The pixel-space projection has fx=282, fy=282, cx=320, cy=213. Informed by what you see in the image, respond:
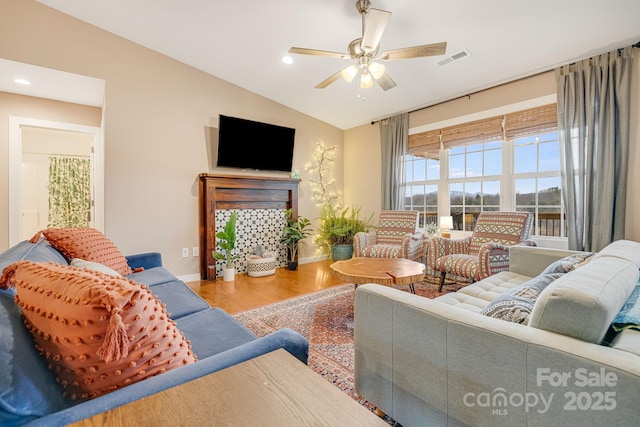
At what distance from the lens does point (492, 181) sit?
3.90 meters

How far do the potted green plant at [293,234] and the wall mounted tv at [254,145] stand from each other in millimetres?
842

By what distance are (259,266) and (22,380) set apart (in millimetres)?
3516

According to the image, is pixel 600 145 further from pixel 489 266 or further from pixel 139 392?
pixel 139 392

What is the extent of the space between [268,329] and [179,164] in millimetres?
2557

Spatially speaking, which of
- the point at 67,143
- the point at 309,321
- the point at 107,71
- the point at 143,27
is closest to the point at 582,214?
the point at 309,321

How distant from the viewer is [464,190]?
419 centimetres

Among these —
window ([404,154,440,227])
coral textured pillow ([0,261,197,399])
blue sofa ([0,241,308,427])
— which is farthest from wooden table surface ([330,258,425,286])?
window ([404,154,440,227])

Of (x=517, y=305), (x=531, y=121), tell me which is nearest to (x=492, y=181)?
(x=531, y=121)

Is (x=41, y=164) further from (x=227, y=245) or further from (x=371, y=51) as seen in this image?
(x=371, y=51)

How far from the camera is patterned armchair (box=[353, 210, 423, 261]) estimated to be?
369 centimetres

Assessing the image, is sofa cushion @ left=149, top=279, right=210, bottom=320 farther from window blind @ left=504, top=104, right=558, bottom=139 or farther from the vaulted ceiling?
Result: window blind @ left=504, top=104, right=558, bottom=139

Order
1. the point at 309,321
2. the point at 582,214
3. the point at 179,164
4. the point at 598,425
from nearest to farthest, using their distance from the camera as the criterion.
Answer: the point at 598,425 < the point at 309,321 < the point at 582,214 < the point at 179,164

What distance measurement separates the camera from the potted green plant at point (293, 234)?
4535 millimetres

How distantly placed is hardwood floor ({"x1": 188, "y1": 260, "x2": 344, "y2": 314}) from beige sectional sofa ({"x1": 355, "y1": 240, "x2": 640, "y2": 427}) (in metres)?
1.96
